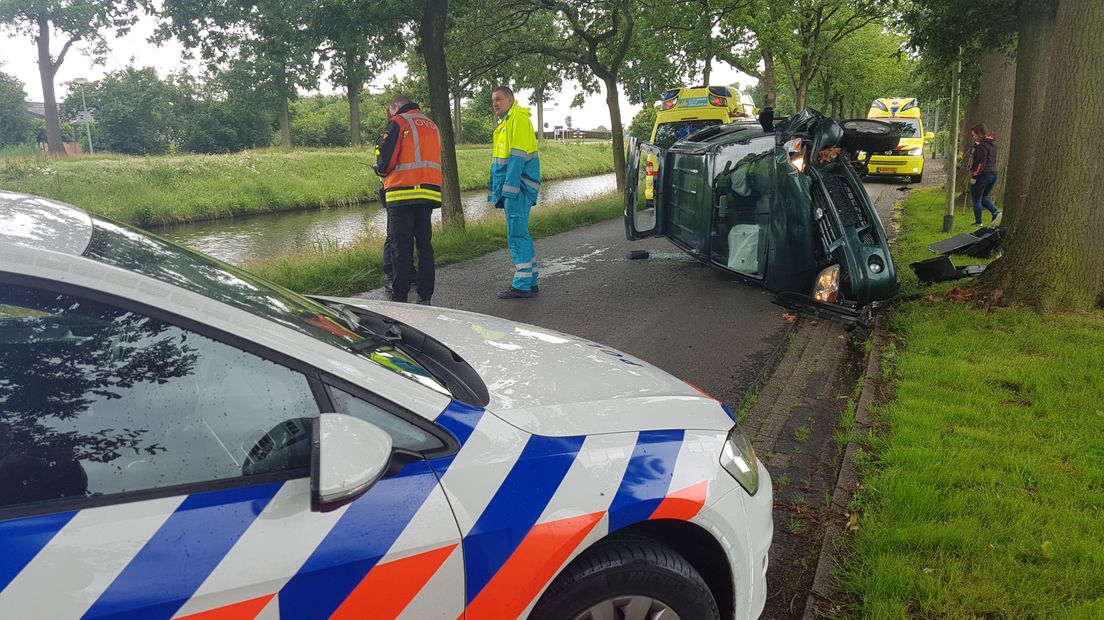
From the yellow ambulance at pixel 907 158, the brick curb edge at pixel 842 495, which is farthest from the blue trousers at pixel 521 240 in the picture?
the yellow ambulance at pixel 907 158

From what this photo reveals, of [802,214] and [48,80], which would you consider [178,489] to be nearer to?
[802,214]

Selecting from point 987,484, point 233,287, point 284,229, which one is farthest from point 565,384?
point 284,229

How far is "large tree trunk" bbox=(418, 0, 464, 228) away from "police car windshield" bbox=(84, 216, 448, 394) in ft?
31.1

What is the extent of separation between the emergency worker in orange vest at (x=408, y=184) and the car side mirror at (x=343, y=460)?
17.2 ft

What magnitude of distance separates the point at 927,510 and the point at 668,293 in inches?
194

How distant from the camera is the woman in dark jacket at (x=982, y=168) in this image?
11.7m

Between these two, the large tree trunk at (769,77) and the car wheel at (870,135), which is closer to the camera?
the car wheel at (870,135)

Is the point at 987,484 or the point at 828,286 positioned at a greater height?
the point at 828,286

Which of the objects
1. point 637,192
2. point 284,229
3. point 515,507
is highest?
point 637,192

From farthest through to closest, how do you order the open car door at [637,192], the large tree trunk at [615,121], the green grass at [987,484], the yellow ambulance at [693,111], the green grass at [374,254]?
the large tree trunk at [615,121]
the yellow ambulance at [693,111]
the open car door at [637,192]
the green grass at [374,254]
the green grass at [987,484]

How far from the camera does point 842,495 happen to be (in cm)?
349

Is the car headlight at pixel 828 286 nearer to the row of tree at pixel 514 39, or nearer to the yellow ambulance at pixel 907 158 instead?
the row of tree at pixel 514 39

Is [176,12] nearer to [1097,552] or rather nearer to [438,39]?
[438,39]

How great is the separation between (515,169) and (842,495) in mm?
4700
